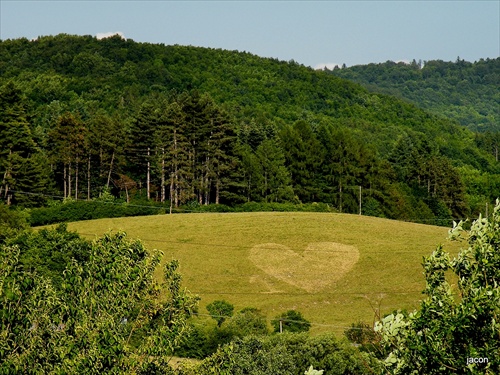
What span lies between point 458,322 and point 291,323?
40218 millimetres

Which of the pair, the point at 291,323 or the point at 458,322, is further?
the point at 291,323

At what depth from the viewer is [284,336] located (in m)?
43.2

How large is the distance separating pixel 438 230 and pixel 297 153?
28330 mm

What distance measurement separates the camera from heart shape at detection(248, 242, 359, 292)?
6762cm

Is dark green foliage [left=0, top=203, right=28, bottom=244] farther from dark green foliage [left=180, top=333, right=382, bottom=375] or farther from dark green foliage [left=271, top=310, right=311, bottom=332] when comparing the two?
dark green foliage [left=180, top=333, right=382, bottom=375]

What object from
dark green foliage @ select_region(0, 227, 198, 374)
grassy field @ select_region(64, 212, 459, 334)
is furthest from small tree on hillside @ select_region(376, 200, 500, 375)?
grassy field @ select_region(64, 212, 459, 334)

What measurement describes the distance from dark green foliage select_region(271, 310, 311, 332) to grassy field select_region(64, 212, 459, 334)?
148 cm

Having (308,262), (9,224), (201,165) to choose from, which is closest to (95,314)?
(9,224)

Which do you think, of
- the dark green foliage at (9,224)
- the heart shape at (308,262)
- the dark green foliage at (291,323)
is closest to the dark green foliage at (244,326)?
the dark green foliage at (291,323)

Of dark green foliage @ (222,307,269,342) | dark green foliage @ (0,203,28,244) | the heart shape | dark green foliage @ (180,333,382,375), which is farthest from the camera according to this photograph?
the heart shape

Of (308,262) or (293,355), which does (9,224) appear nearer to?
(308,262)

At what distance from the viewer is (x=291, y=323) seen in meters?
53.5

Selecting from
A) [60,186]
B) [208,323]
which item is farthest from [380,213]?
[208,323]

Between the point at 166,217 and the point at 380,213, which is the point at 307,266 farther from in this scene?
the point at 380,213
